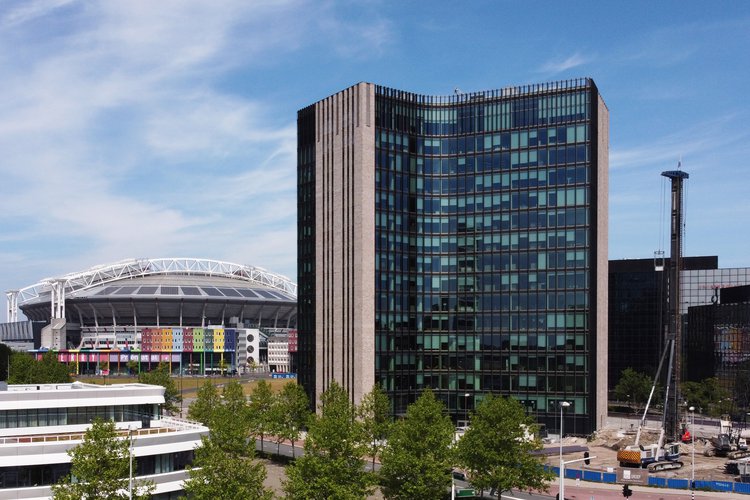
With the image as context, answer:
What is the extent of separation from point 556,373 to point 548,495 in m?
51.7

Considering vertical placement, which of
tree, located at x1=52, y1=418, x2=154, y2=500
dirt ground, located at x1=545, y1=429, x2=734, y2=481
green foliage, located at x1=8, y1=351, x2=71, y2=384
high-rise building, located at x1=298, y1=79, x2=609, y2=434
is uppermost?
high-rise building, located at x1=298, y1=79, x2=609, y2=434

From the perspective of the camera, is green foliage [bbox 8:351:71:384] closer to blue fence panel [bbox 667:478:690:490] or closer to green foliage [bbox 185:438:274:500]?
green foliage [bbox 185:438:274:500]

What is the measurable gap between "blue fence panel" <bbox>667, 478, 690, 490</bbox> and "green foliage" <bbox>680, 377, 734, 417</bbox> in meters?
76.6

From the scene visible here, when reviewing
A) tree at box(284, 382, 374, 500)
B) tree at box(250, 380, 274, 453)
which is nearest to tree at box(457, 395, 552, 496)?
tree at box(284, 382, 374, 500)

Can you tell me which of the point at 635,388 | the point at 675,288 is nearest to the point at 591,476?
the point at 675,288

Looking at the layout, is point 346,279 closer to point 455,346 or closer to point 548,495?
point 455,346

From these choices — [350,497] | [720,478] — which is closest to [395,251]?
[720,478]

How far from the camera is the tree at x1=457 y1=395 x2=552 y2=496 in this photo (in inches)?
3337

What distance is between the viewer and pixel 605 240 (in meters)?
156

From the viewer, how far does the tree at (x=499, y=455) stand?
84.8m

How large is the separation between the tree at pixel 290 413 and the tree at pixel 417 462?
42.1 metres

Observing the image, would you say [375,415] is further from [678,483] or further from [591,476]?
[678,483]

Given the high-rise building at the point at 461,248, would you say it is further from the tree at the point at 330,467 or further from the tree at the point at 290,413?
the tree at the point at 330,467

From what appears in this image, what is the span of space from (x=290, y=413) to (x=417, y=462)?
5446cm
